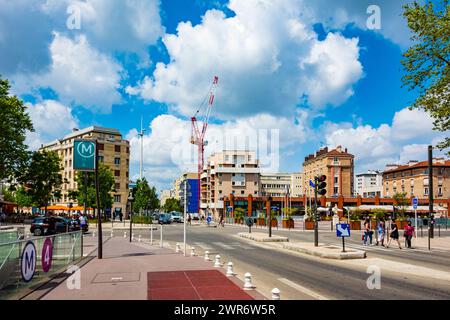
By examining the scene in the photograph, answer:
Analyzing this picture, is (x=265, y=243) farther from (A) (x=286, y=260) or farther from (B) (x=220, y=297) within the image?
(B) (x=220, y=297)

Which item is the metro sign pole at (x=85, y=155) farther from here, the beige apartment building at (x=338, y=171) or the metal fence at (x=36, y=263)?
the beige apartment building at (x=338, y=171)

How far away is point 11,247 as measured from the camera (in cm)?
892

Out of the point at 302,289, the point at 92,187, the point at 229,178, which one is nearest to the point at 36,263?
the point at 302,289

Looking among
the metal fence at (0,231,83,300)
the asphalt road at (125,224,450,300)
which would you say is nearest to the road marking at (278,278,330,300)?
the asphalt road at (125,224,450,300)

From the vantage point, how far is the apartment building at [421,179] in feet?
331

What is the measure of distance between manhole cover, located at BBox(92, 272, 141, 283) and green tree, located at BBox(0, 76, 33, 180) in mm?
36834

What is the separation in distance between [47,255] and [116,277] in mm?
2094

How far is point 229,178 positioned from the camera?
116m

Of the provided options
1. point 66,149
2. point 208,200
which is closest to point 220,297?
point 66,149

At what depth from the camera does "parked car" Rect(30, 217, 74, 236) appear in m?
33.2

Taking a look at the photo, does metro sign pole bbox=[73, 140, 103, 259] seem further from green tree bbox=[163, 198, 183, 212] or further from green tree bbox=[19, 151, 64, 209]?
green tree bbox=[163, 198, 183, 212]

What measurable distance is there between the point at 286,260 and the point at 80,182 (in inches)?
1996

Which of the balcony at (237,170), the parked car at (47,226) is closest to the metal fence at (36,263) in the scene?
the parked car at (47,226)

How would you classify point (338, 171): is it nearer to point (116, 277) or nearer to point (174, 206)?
point (174, 206)
